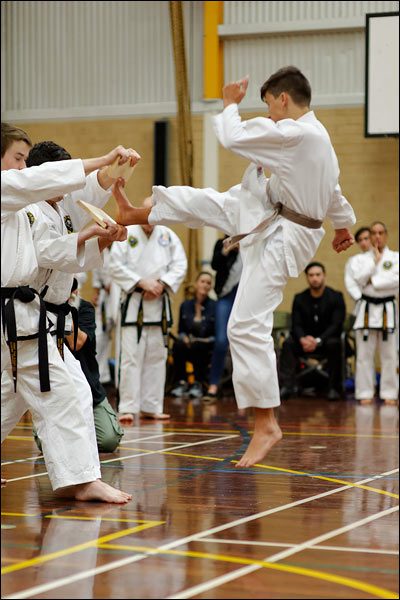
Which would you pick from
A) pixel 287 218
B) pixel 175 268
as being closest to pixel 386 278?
pixel 175 268

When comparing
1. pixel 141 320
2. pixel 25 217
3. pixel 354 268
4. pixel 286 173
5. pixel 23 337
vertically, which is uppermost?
pixel 286 173

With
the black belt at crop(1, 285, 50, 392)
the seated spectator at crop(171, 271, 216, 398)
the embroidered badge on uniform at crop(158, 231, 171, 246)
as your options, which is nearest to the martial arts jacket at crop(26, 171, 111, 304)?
the black belt at crop(1, 285, 50, 392)

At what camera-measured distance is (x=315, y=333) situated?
9469 mm

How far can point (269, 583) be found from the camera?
2.50 meters

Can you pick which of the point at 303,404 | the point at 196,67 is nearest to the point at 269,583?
the point at 303,404

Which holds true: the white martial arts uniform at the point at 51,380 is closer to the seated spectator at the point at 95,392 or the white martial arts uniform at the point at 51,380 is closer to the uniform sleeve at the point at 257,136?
the uniform sleeve at the point at 257,136

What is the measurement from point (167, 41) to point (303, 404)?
16.8ft

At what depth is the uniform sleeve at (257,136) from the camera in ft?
12.8

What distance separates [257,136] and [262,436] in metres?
1.25

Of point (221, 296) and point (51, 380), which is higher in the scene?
point (221, 296)

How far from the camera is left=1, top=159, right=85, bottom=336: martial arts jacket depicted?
3307 millimetres

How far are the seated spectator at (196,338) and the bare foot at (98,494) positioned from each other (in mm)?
5762

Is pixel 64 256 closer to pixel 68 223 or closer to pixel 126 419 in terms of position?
pixel 68 223

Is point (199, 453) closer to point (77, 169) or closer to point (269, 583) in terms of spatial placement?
point (77, 169)
